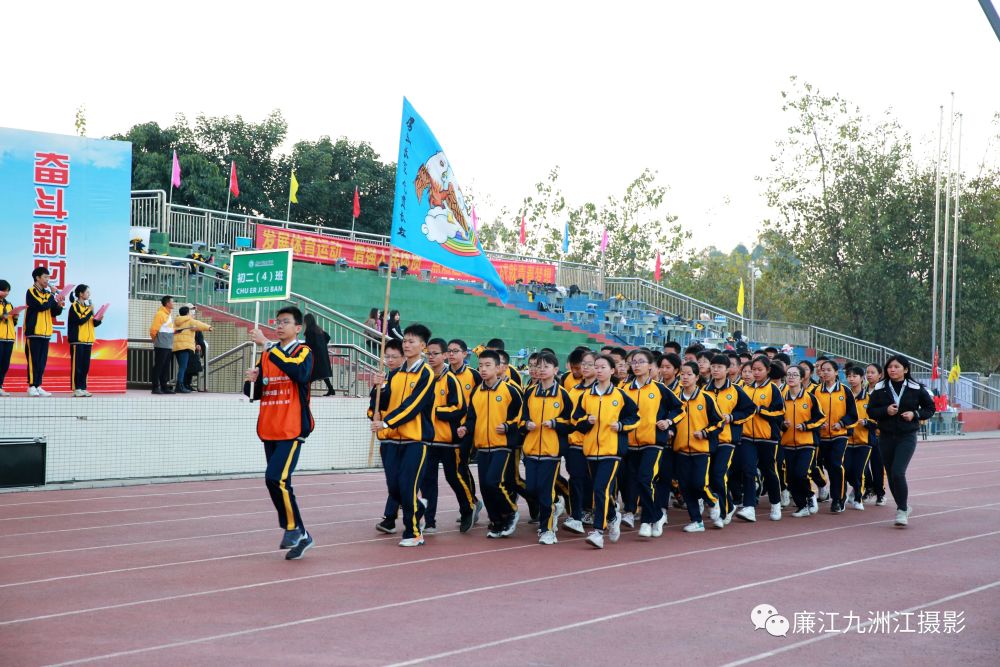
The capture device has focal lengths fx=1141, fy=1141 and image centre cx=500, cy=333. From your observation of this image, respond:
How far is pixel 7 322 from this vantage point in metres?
15.7

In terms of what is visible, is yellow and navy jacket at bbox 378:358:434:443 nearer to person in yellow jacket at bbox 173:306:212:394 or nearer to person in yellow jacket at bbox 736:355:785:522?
person in yellow jacket at bbox 736:355:785:522

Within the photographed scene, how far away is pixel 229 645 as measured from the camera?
6.38 meters

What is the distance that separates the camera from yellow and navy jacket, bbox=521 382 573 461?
10.8m

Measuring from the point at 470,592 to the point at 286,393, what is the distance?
246 cm

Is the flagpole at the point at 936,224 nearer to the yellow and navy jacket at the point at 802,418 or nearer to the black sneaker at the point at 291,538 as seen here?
the yellow and navy jacket at the point at 802,418

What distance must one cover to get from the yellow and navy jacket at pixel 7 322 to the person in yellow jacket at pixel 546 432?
8.43 metres

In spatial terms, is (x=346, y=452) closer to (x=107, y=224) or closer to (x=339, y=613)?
(x=107, y=224)

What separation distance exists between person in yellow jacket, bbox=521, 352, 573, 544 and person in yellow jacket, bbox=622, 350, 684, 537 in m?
0.77

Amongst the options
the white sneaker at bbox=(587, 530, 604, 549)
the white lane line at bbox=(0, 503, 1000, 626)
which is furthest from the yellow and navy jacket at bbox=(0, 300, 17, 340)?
the white sneaker at bbox=(587, 530, 604, 549)

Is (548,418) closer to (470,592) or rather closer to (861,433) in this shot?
(470,592)

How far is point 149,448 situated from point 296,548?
7.02m

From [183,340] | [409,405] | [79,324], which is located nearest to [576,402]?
[409,405]

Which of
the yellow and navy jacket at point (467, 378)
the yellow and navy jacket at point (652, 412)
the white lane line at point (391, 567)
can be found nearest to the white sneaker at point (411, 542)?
the white lane line at point (391, 567)

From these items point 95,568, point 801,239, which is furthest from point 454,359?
point 801,239
